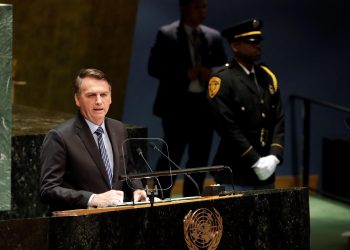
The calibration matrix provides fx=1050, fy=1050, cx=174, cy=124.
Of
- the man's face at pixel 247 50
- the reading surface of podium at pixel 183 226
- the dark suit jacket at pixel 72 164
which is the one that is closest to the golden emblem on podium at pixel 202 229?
the reading surface of podium at pixel 183 226

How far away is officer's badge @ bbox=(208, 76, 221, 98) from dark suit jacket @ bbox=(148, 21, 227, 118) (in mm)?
1339

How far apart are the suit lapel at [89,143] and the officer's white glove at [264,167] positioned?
1.51 m

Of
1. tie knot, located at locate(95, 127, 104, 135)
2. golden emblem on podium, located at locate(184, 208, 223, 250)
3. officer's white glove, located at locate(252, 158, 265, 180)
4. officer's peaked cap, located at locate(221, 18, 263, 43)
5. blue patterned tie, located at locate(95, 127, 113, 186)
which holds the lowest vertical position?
golden emblem on podium, located at locate(184, 208, 223, 250)

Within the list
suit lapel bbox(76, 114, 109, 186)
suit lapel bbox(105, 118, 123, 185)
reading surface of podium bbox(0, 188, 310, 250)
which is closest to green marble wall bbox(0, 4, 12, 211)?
suit lapel bbox(76, 114, 109, 186)

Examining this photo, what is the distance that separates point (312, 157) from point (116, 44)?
1.99 metres

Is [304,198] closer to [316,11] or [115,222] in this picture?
[115,222]

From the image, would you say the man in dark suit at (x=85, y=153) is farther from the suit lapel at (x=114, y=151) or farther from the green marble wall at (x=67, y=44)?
the green marble wall at (x=67, y=44)

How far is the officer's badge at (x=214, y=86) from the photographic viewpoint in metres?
5.84

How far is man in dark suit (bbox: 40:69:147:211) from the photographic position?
427 cm

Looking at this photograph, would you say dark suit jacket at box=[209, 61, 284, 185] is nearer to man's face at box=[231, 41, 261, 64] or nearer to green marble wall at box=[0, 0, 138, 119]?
man's face at box=[231, 41, 261, 64]

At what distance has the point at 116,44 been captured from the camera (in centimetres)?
799

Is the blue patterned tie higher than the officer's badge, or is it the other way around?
the officer's badge

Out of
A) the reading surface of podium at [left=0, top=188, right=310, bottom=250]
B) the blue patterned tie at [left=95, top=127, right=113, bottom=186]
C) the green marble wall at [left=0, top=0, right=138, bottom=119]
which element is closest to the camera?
the reading surface of podium at [left=0, top=188, right=310, bottom=250]

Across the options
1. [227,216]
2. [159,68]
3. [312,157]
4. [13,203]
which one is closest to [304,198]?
[227,216]
